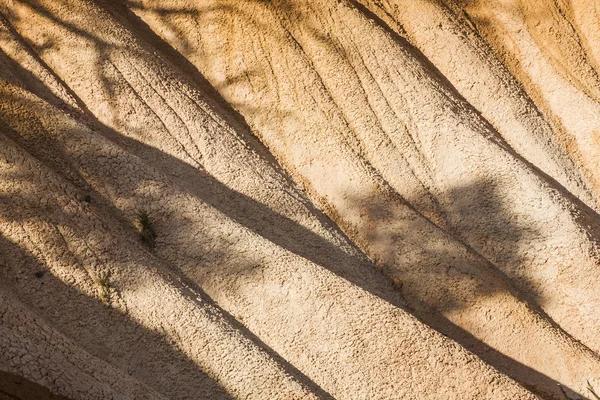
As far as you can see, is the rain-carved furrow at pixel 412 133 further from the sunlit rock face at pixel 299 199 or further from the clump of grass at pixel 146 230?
the clump of grass at pixel 146 230

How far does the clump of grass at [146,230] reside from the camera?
7289mm

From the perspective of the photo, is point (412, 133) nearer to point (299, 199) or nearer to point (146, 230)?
point (299, 199)

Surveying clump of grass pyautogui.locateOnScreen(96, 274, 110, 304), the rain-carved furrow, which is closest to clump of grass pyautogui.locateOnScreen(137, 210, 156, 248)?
clump of grass pyautogui.locateOnScreen(96, 274, 110, 304)

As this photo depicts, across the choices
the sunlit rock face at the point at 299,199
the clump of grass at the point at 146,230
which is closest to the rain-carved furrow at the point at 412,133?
the sunlit rock face at the point at 299,199

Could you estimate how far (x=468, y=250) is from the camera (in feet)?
29.1

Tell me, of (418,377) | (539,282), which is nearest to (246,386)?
(418,377)

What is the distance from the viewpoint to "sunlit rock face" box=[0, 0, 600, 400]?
6402 mm

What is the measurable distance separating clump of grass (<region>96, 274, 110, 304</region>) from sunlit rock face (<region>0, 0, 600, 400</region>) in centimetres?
3

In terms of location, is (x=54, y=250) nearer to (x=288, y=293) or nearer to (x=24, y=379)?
(x=24, y=379)

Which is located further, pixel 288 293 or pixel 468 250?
pixel 468 250

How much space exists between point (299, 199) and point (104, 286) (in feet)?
10.4

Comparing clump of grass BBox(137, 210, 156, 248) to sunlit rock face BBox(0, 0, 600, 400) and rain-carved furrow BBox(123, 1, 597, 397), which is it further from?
rain-carved furrow BBox(123, 1, 597, 397)

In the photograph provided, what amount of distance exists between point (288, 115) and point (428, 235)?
8.38ft

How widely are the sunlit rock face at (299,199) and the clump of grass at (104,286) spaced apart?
27 millimetres
